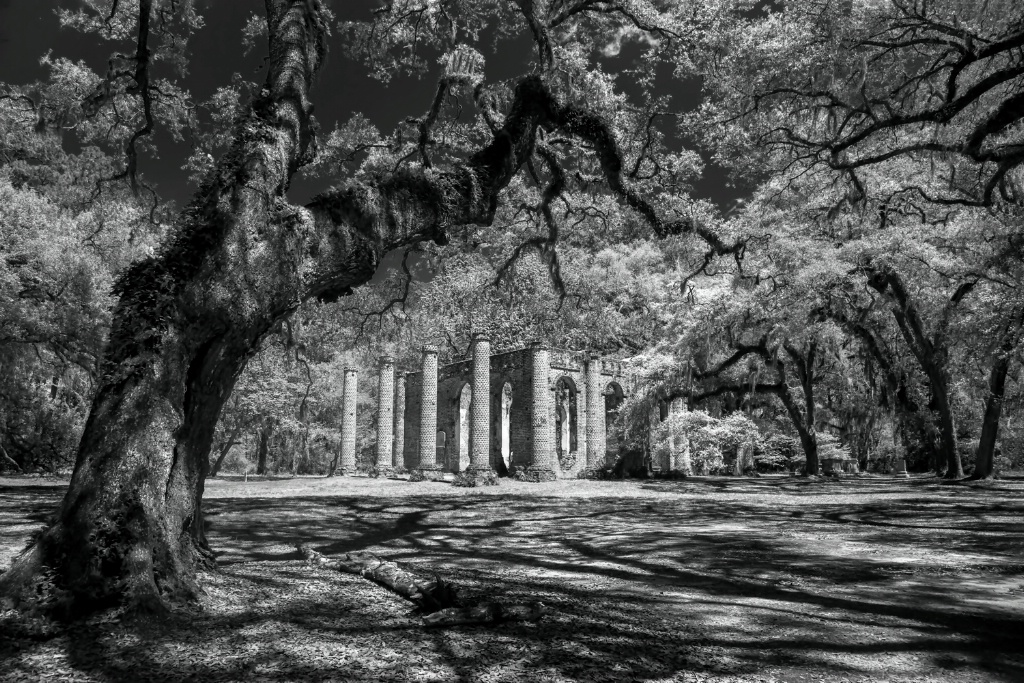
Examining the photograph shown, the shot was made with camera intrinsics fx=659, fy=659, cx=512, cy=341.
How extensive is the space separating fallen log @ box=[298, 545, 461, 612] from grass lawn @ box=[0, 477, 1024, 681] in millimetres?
132

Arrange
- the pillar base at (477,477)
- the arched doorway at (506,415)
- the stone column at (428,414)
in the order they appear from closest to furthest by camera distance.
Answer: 1. the pillar base at (477,477)
2. the stone column at (428,414)
3. the arched doorway at (506,415)

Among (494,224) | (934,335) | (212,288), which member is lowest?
(212,288)

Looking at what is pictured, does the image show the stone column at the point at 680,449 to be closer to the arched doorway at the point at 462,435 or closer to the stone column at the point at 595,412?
the stone column at the point at 595,412

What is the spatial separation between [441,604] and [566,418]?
107ft

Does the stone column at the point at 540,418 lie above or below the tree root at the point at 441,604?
above

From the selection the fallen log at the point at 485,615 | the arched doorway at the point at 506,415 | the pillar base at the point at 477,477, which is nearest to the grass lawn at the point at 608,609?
the fallen log at the point at 485,615

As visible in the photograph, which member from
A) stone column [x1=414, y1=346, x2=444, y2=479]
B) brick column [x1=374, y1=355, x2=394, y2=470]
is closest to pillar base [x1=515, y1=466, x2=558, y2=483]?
stone column [x1=414, y1=346, x2=444, y2=479]

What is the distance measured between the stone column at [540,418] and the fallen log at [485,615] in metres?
21.0

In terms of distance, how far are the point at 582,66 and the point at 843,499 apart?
10415mm

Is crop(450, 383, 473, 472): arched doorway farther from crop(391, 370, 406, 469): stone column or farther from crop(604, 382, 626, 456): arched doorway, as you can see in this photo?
crop(604, 382, 626, 456): arched doorway

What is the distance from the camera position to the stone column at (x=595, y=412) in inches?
1177

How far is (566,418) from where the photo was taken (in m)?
36.6

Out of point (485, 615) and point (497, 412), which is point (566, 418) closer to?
point (497, 412)

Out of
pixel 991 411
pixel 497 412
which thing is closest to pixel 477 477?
pixel 497 412
